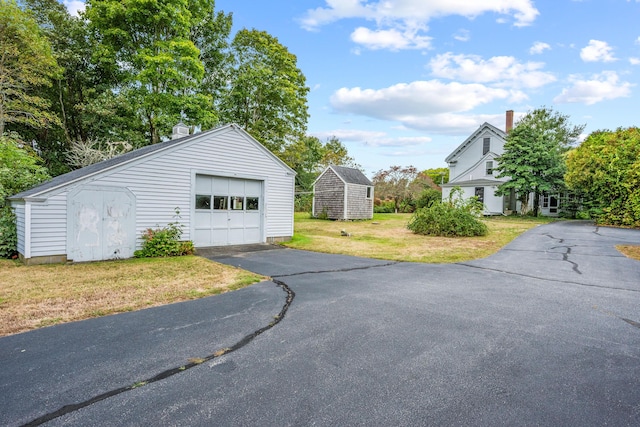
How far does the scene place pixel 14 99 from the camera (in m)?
17.0

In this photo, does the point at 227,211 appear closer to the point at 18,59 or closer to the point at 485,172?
the point at 18,59

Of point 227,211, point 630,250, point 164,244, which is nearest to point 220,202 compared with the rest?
point 227,211

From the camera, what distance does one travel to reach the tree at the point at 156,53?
18.1 m

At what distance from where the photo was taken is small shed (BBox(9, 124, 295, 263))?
8.09 metres

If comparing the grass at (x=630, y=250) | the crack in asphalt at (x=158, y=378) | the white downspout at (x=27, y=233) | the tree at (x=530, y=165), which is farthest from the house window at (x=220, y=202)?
the tree at (x=530, y=165)

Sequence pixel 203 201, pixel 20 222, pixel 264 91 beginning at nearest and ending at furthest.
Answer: pixel 20 222 < pixel 203 201 < pixel 264 91

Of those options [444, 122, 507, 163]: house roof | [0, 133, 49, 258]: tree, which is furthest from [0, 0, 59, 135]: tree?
[444, 122, 507, 163]: house roof

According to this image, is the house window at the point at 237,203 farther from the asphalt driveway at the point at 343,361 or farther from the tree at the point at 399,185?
the tree at the point at 399,185

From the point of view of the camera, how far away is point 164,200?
9938 mm

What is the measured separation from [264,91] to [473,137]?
20.9 meters

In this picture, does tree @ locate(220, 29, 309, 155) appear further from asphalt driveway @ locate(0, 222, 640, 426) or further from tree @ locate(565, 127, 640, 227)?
asphalt driveway @ locate(0, 222, 640, 426)

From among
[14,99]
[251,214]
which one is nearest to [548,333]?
[251,214]

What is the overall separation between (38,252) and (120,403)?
7889mm

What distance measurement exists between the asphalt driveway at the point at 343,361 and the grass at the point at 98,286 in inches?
20.2
